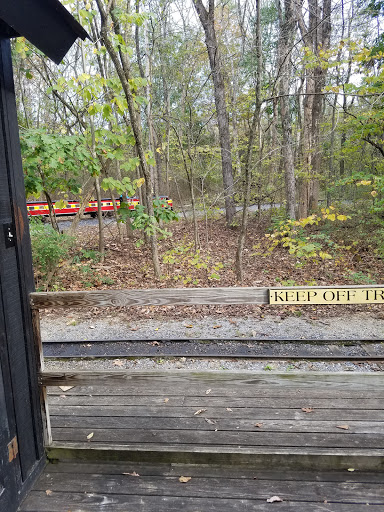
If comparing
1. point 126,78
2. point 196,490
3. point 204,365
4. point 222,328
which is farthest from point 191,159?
point 196,490

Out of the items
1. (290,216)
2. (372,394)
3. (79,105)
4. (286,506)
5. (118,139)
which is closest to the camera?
(286,506)

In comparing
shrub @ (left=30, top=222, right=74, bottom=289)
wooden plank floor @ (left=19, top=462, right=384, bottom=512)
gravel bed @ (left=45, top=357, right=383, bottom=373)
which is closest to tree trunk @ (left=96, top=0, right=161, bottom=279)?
shrub @ (left=30, top=222, right=74, bottom=289)

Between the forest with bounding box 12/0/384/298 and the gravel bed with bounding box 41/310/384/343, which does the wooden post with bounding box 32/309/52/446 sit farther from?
A: the forest with bounding box 12/0/384/298

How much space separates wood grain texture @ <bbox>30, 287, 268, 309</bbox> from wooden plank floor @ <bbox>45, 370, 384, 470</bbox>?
54cm

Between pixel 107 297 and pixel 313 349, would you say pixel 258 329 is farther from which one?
pixel 107 297

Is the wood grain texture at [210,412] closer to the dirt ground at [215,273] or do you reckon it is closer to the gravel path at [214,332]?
the gravel path at [214,332]

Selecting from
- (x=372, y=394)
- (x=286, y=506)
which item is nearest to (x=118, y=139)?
(x=372, y=394)

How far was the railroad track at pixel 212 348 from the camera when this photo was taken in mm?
5160

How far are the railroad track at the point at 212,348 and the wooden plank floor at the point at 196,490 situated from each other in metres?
2.51

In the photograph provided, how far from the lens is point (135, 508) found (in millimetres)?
2166

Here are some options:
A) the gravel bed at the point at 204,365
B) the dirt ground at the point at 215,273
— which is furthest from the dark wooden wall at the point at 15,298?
the dirt ground at the point at 215,273

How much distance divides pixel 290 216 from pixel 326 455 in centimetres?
1028

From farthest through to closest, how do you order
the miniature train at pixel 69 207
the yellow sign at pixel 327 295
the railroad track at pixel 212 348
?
1. the miniature train at pixel 69 207
2. the railroad track at pixel 212 348
3. the yellow sign at pixel 327 295

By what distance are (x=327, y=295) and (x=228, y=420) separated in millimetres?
1384
